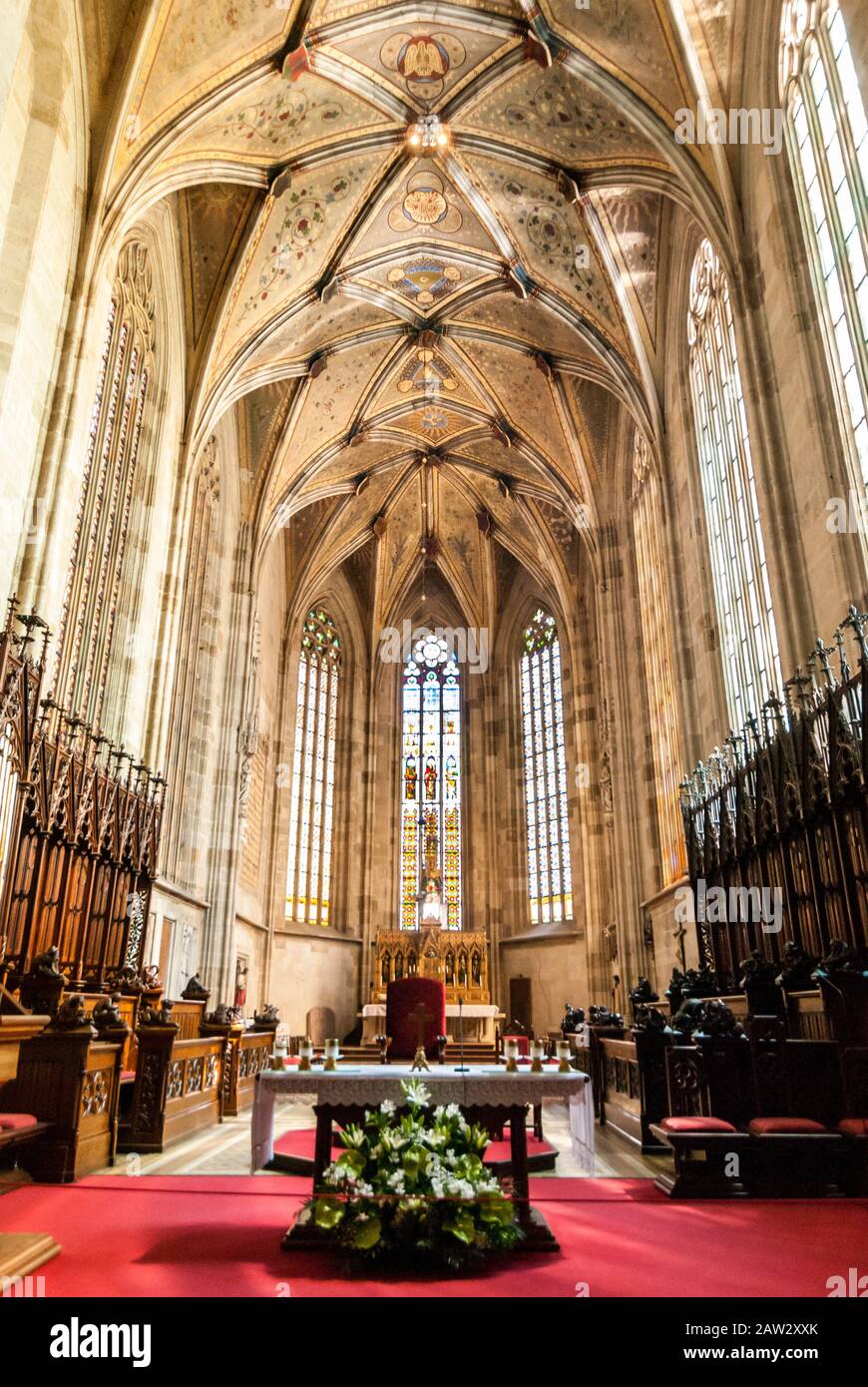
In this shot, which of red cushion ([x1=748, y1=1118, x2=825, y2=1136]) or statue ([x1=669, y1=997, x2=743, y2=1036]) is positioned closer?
red cushion ([x1=748, y1=1118, x2=825, y2=1136])

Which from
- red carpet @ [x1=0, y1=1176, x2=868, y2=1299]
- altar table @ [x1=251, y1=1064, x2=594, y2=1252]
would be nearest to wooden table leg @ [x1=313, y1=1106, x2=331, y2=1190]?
altar table @ [x1=251, y1=1064, x2=594, y2=1252]

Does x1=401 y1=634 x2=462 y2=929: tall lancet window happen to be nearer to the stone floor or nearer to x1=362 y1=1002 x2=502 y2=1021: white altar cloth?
x1=362 y1=1002 x2=502 y2=1021: white altar cloth

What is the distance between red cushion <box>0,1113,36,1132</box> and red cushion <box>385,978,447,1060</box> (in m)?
Answer: 4.88

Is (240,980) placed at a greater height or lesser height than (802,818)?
lesser

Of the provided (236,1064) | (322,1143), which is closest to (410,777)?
(236,1064)

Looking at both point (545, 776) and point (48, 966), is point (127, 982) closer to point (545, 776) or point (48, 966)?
point (48, 966)

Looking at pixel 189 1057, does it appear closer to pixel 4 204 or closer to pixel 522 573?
pixel 4 204

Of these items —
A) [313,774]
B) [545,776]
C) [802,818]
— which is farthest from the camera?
[313,774]

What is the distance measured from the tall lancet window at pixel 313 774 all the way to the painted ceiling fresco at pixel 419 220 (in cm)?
470

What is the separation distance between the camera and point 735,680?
43.3ft

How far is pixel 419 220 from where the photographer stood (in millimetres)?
16859

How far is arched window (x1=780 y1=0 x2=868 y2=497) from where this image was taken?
893 centimetres

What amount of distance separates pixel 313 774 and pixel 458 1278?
2117cm

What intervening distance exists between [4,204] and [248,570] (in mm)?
10545
